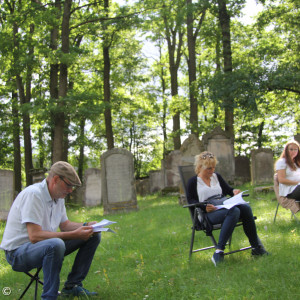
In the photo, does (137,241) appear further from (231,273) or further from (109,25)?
(109,25)

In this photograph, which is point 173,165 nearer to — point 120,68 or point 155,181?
point 155,181

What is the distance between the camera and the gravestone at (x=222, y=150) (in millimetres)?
15852

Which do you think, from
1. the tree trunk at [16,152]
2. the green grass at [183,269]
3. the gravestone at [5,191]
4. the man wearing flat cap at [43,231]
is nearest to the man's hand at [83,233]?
the man wearing flat cap at [43,231]

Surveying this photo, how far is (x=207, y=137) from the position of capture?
15852 mm

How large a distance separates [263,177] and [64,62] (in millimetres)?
8875

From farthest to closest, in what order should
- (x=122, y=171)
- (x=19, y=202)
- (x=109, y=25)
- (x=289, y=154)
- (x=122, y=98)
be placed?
(x=122, y=98) → (x=109, y=25) → (x=122, y=171) → (x=289, y=154) → (x=19, y=202)

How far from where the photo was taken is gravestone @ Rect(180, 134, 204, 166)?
13633 millimetres

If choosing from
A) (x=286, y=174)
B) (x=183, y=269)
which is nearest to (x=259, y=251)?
(x=183, y=269)

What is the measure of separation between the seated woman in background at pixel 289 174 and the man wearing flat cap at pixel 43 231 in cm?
390

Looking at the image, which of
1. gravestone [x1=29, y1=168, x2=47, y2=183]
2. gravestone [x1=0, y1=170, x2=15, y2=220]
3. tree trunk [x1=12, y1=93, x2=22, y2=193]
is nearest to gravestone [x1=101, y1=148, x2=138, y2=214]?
gravestone [x1=0, y1=170, x2=15, y2=220]

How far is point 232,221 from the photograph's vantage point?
4.82 meters

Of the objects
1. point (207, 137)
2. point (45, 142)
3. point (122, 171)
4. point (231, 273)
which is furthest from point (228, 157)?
point (45, 142)

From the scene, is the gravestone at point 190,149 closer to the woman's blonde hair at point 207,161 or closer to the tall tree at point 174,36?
the tall tree at point 174,36

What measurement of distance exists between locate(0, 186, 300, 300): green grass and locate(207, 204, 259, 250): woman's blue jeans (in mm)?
254
